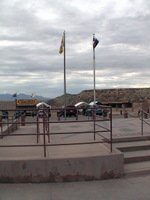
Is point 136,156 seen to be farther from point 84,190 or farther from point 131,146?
point 84,190

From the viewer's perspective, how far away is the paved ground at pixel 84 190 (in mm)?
8820

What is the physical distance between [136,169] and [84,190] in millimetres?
2002

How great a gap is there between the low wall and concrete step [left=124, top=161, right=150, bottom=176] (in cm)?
70

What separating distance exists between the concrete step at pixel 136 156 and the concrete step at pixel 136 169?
0.53ft

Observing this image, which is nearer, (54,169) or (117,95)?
(54,169)

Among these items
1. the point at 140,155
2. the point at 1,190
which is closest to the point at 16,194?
the point at 1,190

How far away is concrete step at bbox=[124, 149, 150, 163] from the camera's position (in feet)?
37.9

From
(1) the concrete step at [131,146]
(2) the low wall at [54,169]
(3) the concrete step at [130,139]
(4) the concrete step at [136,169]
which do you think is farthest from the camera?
(3) the concrete step at [130,139]

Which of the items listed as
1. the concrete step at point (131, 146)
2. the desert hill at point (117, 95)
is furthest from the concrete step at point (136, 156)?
the desert hill at point (117, 95)

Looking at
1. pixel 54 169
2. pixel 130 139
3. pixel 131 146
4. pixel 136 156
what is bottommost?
pixel 54 169

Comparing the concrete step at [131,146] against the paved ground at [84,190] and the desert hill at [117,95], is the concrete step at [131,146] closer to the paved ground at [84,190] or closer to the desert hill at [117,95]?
the paved ground at [84,190]

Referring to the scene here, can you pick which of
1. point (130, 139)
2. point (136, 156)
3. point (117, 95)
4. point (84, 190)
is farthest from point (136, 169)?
point (117, 95)

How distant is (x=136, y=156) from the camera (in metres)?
11.7

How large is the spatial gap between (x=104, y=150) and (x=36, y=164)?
2.00 metres
